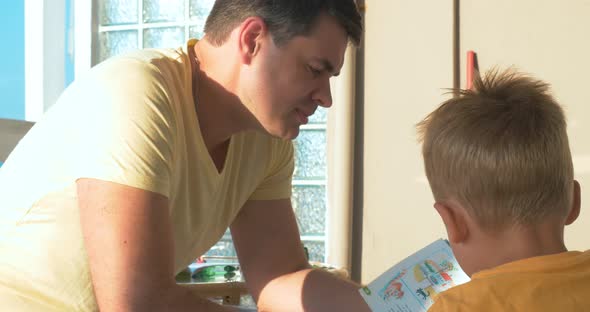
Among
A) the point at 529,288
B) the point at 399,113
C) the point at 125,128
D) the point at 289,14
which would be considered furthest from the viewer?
the point at 399,113

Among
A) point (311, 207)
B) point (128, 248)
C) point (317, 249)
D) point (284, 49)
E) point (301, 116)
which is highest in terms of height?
point (284, 49)

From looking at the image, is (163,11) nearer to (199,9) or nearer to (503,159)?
(199,9)

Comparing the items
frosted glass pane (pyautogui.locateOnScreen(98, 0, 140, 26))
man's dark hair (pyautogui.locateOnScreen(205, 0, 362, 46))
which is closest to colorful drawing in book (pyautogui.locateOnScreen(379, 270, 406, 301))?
man's dark hair (pyautogui.locateOnScreen(205, 0, 362, 46))

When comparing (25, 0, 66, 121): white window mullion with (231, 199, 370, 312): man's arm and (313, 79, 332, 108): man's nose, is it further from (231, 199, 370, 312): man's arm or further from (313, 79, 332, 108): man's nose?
(313, 79, 332, 108): man's nose

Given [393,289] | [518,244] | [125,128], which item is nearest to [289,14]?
[125,128]

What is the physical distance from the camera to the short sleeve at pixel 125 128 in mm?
1219

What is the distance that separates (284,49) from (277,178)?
0.33 m

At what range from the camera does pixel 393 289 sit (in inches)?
52.8

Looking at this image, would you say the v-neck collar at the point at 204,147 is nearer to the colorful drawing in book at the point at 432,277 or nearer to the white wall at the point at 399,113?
the colorful drawing in book at the point at 432,277

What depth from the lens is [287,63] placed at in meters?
1.55

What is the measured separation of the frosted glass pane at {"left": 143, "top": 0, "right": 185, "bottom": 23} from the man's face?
171 centimetres

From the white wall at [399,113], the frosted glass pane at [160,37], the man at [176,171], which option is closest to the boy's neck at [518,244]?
the man at [176,171]

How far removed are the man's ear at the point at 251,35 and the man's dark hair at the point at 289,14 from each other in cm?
2

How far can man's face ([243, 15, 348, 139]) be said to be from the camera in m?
1.54
